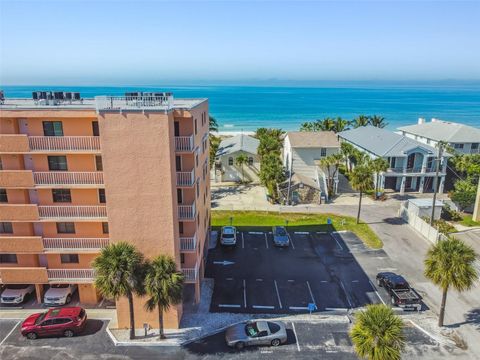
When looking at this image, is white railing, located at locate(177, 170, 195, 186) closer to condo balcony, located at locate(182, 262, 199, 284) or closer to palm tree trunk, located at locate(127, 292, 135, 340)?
condo balcony, located at locate(182, 262, 199, 284)

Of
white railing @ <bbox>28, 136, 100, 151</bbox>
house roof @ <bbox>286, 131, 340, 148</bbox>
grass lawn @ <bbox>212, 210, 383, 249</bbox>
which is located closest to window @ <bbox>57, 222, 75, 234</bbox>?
white railing @ <bbox>28, 136, 100, 151</bbox>

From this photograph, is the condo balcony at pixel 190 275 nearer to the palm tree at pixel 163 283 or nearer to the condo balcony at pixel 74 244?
the palm tree at pixel 163 283

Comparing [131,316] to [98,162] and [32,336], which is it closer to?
[32,336]

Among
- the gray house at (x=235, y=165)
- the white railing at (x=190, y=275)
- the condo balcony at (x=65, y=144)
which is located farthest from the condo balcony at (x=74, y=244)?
the gray house at (x=235, y=165)

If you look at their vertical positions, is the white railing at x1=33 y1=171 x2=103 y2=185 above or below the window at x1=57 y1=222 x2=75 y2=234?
above

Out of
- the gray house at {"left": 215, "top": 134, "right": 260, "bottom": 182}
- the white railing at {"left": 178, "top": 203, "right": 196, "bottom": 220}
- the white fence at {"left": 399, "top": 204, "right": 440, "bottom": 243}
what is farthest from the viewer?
the gray house at {"left": 215, "top": 134, "right": 260, "bottom": 182}

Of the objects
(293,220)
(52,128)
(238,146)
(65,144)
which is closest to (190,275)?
(65,144)
